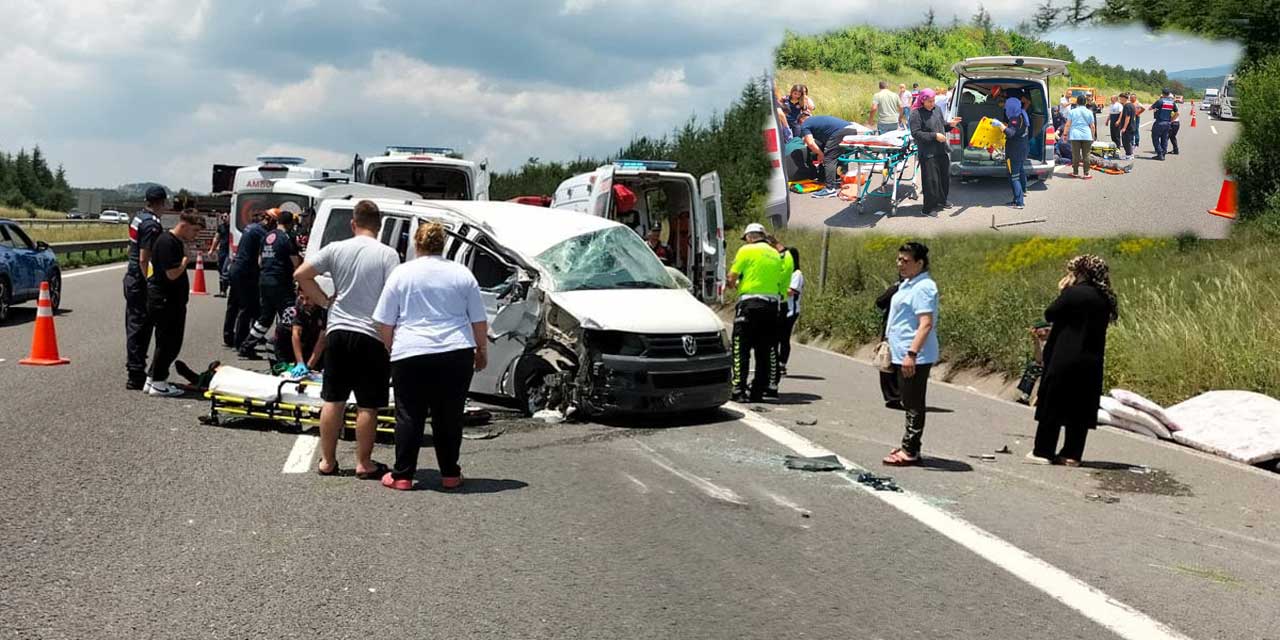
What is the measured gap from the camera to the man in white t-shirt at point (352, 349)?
770cm

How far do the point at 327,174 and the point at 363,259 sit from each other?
15.2 m

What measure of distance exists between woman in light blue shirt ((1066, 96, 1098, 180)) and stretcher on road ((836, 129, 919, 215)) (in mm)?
2632

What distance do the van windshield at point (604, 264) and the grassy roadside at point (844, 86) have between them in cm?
1306

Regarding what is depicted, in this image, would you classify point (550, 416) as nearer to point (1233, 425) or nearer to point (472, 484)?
point (472, 484)

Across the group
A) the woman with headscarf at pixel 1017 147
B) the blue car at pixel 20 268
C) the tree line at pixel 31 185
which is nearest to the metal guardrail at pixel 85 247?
the blue car at pixel 20 268

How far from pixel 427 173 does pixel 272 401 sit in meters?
11.8

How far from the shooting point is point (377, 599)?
522 centimetres

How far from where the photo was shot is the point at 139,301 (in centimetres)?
1130

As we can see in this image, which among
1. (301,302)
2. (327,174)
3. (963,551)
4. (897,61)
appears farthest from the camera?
(897,61)

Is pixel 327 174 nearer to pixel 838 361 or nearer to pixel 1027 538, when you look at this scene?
pixel 838 361

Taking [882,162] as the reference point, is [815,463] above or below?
below

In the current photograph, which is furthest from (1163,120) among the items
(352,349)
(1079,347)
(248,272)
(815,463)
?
(352,349)

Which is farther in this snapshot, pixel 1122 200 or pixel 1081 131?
pixel 1081 131

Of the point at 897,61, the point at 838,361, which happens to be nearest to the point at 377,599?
the point at 838,361
